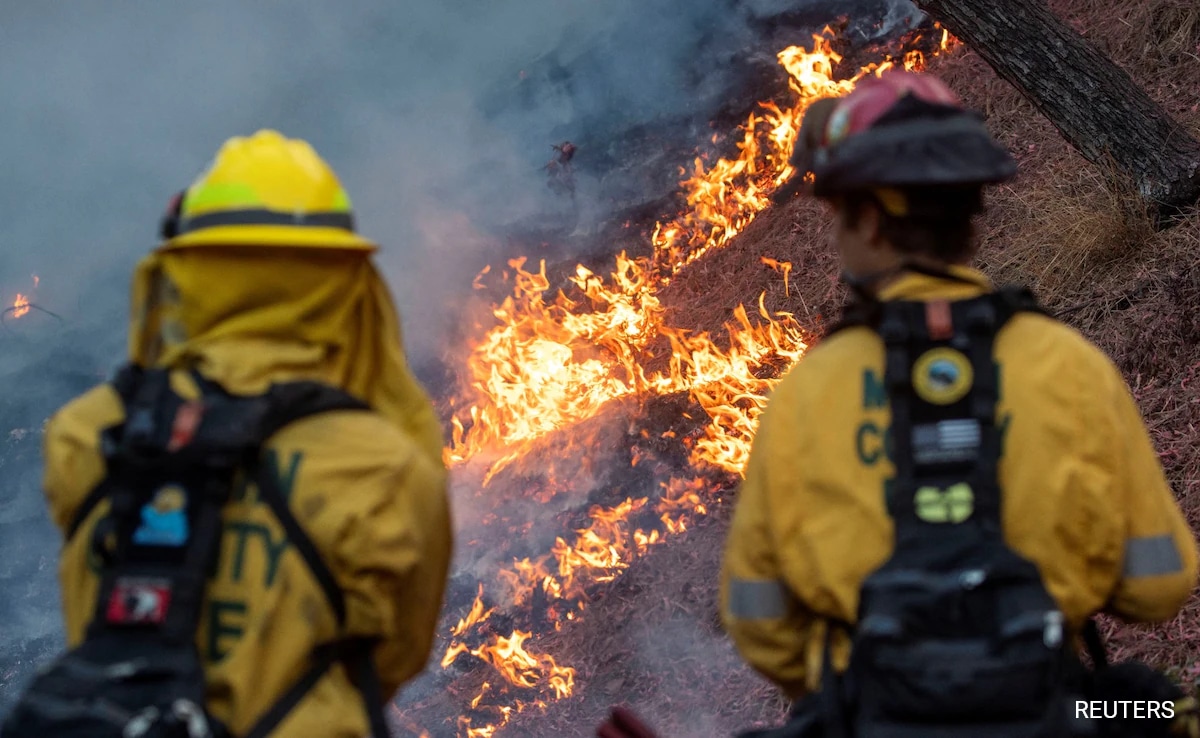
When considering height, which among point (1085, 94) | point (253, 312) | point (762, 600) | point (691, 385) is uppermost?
point (253, 312)

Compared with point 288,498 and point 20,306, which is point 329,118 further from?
point 288,498

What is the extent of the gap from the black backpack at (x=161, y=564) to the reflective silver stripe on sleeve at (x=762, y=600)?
2.47 feet

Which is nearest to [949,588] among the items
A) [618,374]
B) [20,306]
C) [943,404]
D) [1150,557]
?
[943,404]

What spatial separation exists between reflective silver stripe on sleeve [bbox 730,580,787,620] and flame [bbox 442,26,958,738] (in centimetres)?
354

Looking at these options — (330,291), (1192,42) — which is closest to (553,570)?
(330,291)

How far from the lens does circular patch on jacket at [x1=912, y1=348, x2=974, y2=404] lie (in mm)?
2037

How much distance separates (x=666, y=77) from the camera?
910cm

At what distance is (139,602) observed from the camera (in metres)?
1.98

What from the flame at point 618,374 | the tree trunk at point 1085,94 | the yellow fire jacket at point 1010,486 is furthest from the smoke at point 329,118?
the yellow fire jacket at point 1010,486

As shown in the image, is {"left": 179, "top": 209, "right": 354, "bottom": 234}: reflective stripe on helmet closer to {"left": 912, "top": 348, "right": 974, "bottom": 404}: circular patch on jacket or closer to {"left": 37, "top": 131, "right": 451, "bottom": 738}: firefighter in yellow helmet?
{"left": 37, "top": 131, "right": 451, "bottom": 738}: firefighter in yellow helmet

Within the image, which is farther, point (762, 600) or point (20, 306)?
point (20, 306)

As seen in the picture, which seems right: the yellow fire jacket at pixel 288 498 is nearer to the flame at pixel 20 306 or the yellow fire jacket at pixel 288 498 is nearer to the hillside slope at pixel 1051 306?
the hillside slope at pixel 1051 306

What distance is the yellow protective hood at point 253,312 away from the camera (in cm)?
217

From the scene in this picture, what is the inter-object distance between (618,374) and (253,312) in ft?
15.9
